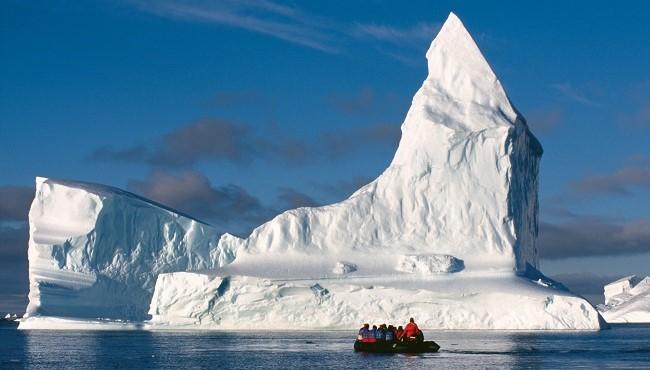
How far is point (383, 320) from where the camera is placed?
166 feet

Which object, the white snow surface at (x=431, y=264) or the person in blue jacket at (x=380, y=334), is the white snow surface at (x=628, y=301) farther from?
the person in blue jacket at (x=380, y=334)

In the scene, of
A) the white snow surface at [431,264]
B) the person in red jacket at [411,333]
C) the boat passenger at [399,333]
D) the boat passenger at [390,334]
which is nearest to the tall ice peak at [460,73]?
the white snow surface at [431,264]

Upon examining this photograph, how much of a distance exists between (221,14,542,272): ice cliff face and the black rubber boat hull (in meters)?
16.0

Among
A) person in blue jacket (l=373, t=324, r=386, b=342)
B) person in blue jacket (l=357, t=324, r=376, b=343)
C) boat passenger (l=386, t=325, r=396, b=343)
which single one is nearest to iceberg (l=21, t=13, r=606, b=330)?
boat passenger (l=386, t=325, r=396, b=343)

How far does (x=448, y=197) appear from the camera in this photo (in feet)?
178

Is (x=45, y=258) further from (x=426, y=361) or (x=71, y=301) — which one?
(x=426, y=361)

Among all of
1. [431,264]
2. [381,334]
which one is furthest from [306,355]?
[431,264]

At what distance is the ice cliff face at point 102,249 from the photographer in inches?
2302

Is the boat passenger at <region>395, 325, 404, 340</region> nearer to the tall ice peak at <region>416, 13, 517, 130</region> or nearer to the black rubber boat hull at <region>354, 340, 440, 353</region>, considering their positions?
the black rubber boat hull at <region>354, 340, 440, 353</region>

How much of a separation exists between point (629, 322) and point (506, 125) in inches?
2381

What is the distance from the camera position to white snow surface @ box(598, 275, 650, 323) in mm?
103938

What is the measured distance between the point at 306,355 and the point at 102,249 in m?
26.8

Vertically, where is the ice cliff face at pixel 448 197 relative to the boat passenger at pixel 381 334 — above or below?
above

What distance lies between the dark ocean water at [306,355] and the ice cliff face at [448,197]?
23.6ft
